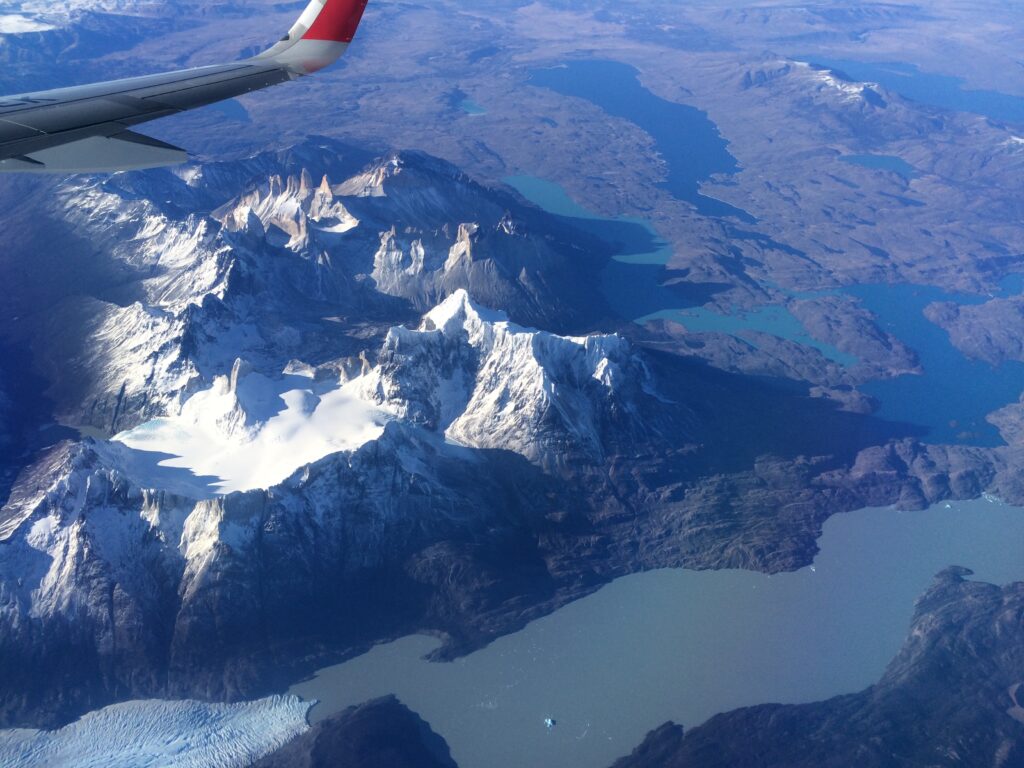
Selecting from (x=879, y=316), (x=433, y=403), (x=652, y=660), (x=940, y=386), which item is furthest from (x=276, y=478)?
(x=879, y=316)

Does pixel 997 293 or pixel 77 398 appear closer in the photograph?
pixel 77 398

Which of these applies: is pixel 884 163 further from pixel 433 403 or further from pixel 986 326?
pixel 433 403

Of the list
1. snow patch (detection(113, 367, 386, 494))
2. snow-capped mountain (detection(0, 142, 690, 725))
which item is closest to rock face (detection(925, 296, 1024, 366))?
snow-capped mountain (detection(0, 142, 690, 725))

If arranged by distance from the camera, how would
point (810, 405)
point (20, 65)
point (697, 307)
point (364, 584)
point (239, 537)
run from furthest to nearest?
point (20, 65) < point (697, 307) < point (810, 405) < point (364, 584) < point (239, 537)

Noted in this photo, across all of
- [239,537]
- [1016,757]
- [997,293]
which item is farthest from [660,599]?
[997,293]

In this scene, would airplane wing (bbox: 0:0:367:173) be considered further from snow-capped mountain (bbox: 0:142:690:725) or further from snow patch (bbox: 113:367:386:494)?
snow patch (bbox: 113:367:386:494)

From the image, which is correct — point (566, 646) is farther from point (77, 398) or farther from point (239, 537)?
point (77, 398)
